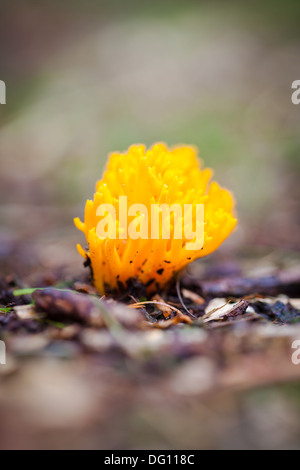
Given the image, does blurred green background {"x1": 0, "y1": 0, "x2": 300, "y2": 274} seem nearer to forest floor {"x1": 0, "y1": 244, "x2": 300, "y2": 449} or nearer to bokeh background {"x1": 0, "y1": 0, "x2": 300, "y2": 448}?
bokeh background {"x1": 0, "y1": 0, "x2": 300, "y2": 448}

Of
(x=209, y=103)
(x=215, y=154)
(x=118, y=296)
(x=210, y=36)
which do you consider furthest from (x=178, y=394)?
(x=210, y=36)

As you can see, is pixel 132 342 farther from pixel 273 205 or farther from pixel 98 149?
pixel 98 149

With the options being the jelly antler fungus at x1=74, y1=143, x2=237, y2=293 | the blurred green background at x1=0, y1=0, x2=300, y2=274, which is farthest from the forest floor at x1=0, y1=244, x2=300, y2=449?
the blurred green background at x1=0, y1=0, x2=300, y2=274

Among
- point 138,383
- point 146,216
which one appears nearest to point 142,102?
point 146,216

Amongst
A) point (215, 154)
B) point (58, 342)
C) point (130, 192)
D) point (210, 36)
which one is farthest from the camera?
point (210, 36)

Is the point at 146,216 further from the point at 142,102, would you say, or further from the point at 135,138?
the point at 142,102

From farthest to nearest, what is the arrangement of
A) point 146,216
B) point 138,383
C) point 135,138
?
point 135,138 → point 146,216 → point 138,383

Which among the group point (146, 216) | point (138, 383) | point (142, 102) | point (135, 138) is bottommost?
point (138, 383)
